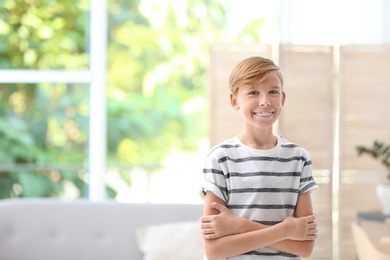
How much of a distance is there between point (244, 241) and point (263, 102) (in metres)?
0.30

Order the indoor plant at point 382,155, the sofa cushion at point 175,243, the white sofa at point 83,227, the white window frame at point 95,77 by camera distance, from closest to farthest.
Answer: the sofa cushion at point 175,243 → the white sofa at point 83,227 → the indoor plant at point 382,155 → the white window frame at point 95,77

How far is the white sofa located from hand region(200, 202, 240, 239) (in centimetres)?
270

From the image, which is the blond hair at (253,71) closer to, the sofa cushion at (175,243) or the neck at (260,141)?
the neck at (260,141)

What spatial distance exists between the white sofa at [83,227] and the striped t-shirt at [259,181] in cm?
266

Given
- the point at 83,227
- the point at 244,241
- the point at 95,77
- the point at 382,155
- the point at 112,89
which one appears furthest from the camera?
the point at 112,89

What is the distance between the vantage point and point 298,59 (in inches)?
220

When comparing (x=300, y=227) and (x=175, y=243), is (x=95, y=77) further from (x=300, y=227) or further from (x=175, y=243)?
(x=300, y=227)

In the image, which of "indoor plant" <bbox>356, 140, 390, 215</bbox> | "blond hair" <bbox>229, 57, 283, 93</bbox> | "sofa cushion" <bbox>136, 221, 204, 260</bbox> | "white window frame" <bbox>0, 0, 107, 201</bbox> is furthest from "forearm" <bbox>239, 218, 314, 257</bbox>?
"white window frame" <bbox>0, 0, 107, 201</bbox>

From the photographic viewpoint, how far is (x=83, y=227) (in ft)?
14.8

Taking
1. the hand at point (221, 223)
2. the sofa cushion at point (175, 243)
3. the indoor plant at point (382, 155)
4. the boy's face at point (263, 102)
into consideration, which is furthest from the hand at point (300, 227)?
the indoor plant at point (382, 155)

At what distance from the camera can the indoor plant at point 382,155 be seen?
5375 mm

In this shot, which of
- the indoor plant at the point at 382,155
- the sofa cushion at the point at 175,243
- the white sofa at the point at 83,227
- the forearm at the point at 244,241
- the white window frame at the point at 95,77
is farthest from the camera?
the white window frame at the point at 95,77

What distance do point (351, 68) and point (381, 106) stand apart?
1.13 feet

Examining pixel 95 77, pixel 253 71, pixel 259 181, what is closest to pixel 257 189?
pixel 259 181
